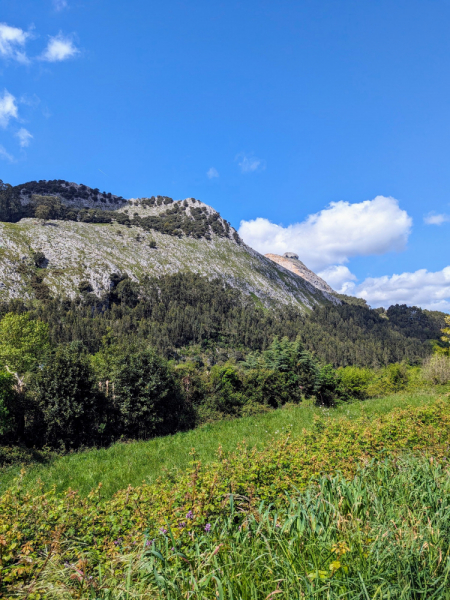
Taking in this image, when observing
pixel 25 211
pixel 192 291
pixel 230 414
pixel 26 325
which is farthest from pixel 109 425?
pixel 25 211

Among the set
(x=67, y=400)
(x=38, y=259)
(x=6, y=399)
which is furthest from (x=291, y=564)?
(x=38, y=259)

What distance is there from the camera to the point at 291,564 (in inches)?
111

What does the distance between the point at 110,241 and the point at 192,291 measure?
1883 inches

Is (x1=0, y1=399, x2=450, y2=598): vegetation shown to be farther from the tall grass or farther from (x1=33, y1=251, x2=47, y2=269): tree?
(x1=33, y1=251, x2=47, y2=269): tree

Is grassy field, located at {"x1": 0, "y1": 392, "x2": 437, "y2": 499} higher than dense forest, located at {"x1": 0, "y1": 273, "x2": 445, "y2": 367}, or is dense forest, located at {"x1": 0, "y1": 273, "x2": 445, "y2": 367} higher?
dense forest, located at {"x1": 0, "y1": 273, "x2": 445, "y2": 367}

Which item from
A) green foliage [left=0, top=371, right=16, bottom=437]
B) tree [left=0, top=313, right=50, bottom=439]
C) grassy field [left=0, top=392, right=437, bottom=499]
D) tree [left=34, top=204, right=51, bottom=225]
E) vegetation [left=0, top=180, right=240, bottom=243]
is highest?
vegetation [left=0, top=180, right=240, bottom=243]

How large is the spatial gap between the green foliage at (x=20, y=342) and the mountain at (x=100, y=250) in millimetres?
56434

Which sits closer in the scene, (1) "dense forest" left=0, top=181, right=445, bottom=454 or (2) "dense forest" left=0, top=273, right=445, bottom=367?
(1) "dense forest" left=0, top=181, right=445, bottom=454

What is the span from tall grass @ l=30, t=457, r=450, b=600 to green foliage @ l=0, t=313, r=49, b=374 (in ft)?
130

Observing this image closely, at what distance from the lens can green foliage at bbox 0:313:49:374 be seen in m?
37.2

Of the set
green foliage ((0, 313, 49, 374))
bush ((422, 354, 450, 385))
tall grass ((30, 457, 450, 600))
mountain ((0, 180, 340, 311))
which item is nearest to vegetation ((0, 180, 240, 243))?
mountain ((0, 180, 340, 311))

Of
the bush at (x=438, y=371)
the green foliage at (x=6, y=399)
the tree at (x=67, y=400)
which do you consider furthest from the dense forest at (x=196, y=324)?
the bush at (x=438, y=371)

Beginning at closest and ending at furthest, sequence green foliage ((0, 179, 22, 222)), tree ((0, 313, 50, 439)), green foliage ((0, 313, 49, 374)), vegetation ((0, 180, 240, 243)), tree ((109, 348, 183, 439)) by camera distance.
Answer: tree ((109, 348, 183, 439)), tree ((0, 313, 50, 439)), green foliage ((0, 313, 49, 374)), green foliage ((0, 179, 22, 222)), vegetation ((0, 180, 240, 243))

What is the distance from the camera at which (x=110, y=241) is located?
140875 millimetres
